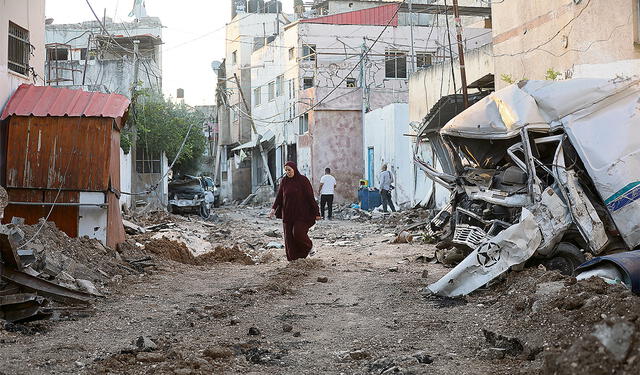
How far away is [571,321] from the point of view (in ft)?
21.0

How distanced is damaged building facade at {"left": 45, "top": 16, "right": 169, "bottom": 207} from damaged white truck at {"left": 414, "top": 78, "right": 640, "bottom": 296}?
45.8 ft

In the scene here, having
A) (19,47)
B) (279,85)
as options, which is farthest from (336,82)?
(19,47)

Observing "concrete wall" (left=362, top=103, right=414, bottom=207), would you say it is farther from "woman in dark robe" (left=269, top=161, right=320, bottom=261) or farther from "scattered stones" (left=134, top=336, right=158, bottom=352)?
"scattered stones" (left=134, top=336, right=158, bottom=352)

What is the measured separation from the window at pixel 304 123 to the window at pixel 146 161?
8510 mm

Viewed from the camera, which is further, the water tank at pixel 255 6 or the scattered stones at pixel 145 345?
the water tank at pixel 255 6

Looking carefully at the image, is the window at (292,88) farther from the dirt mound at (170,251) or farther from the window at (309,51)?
the dirt mound at (170,251)

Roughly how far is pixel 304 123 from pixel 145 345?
33315mm

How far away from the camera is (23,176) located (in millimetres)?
13109

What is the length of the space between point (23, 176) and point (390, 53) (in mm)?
28608

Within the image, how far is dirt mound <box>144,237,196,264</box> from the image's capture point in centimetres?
1467

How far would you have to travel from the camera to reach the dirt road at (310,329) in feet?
19.7

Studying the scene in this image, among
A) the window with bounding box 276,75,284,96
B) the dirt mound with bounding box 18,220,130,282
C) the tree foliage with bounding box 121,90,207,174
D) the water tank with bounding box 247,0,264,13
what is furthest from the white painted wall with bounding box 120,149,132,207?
the water tank with bounding box 247,0,264,13

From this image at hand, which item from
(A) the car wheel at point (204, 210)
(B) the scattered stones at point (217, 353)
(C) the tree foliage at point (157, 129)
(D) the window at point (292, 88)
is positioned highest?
(D) the window at point (292, 88)

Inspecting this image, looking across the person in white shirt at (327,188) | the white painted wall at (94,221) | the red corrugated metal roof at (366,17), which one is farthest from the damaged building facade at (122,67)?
the white painted wall at (94,221)
